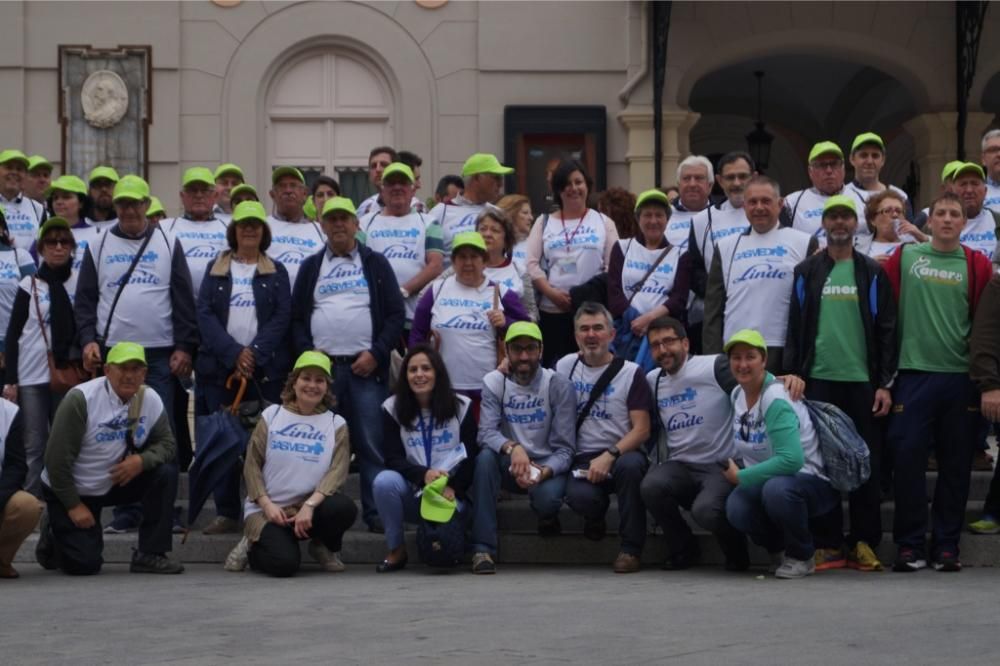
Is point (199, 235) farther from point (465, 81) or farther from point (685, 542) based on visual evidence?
point (465, 81)

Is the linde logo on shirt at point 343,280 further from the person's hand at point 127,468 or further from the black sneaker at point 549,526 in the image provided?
the black sneaker at point 549,526

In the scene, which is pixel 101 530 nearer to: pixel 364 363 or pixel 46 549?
pixel 46 549

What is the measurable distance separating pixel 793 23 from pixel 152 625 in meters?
12.3

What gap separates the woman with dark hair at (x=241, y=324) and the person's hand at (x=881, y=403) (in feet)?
11.3

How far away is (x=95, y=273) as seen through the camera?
11.8m

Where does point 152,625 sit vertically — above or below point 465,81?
below

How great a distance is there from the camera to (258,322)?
1158cm

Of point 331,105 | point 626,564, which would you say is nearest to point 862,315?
point 626,564

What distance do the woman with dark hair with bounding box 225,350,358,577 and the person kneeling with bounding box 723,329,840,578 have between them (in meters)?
2.17

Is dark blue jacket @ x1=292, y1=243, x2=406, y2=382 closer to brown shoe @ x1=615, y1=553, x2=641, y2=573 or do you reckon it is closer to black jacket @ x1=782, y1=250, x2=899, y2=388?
brown shoe @ x1=615, y1=553, x2=641, y2=573

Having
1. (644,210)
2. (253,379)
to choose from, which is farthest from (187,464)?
(644,210)

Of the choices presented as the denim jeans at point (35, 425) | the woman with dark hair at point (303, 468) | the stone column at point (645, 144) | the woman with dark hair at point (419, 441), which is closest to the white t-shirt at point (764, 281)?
the woman with dark hair at point (419, 441)

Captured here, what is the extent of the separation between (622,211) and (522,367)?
188 cm

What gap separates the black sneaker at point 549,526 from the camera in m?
11.2
